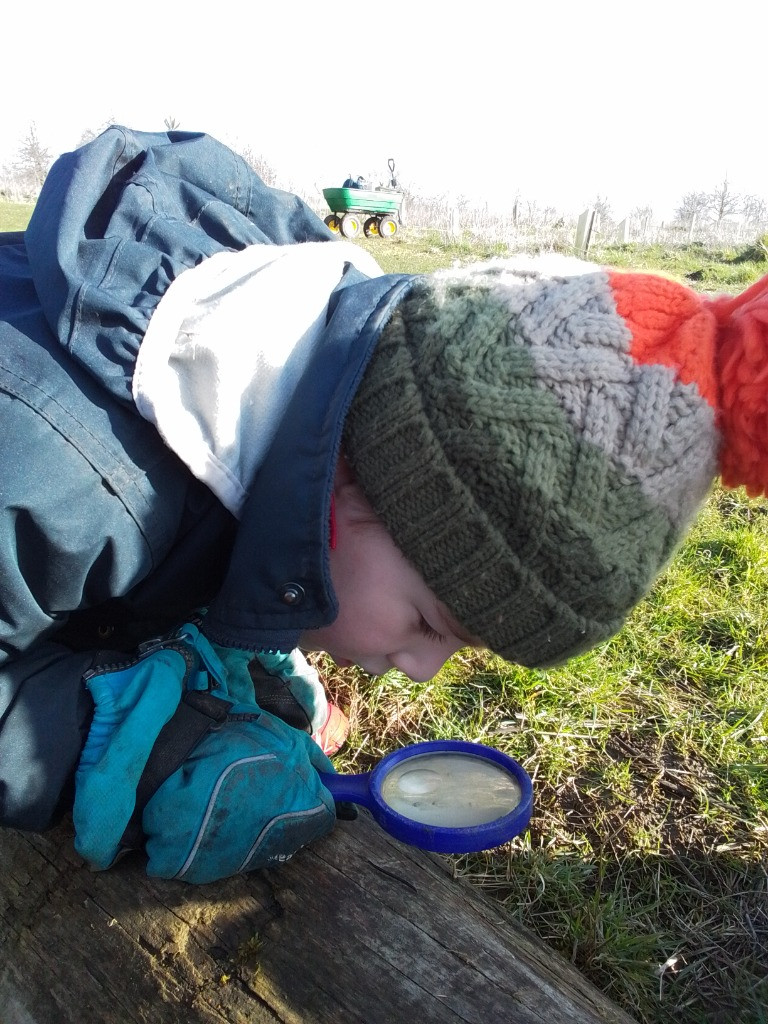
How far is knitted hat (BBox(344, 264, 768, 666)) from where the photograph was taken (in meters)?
1.19

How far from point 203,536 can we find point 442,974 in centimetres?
80

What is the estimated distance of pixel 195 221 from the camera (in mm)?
1678

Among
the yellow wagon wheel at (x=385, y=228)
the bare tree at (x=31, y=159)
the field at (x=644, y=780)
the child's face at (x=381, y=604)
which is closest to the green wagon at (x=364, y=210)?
the yellow wagon wheel at (x=385, y=228)

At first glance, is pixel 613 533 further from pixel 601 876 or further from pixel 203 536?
pixel 601 876

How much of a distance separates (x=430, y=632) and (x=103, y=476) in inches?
25.1

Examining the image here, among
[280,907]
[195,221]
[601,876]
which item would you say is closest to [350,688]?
[601,876]

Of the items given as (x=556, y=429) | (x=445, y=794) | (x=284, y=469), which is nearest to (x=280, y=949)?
(x=445, y=794)

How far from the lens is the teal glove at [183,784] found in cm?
132

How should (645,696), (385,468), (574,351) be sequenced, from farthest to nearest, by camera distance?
(645,696)
(385,468)
(574,351)

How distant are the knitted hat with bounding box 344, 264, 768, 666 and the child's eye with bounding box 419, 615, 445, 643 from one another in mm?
158

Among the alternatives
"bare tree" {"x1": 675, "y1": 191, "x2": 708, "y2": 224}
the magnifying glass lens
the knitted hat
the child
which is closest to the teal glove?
the child

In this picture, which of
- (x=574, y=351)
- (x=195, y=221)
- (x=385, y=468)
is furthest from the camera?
(x=195, y=221)

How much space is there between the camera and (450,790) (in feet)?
5.34

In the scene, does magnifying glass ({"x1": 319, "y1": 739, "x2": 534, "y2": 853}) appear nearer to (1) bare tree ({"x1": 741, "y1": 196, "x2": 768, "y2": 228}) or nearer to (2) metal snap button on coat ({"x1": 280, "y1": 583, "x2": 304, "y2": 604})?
(2) metal snap button on coat ({"x1": 280, "y1": 583, "x2": 304, "y2": 604})
